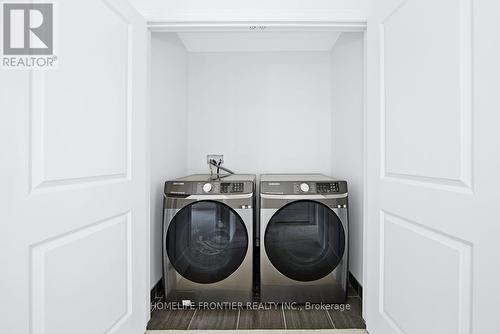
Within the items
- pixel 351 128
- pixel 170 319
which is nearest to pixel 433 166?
pixel 351 128

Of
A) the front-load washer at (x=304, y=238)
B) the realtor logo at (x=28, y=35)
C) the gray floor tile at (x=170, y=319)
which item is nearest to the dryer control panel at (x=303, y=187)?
the front-load washer at (x=304, y=238)

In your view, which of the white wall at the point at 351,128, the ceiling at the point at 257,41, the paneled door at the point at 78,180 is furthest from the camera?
the ceiling at the point at 257,41

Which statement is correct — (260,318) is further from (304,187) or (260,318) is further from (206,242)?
(304,187)

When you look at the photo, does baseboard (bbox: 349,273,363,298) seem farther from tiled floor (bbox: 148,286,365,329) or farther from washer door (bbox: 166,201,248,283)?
washer door (bbox: 166,201,248,283)

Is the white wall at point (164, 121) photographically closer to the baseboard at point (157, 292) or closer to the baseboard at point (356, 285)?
the baseboard at point (157, 292)

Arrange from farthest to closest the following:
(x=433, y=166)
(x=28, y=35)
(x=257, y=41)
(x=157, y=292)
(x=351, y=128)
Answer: (x=257, y=41) → (x=351, y=128) → (x=157, y=292) → (x=433, y=166) → (x=28, y=35)

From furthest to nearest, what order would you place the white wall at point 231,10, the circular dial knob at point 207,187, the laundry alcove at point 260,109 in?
the laundry alcove at point 260,109, the circular dial knob at point 207,187, the white wall at point 231,10

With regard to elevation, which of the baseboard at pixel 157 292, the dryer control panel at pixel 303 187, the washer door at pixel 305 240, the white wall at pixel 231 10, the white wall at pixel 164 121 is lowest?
the baseboard at pixel 157 292

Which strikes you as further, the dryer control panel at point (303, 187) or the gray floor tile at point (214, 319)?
the dryer control panel at point (303, 187)

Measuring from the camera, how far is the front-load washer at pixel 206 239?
2.01 meters

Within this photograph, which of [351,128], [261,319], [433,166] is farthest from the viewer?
[351,128]

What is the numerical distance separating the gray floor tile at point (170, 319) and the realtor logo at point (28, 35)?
159 centimetres

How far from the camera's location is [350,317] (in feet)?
6.37

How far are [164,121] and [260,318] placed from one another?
155 centimetres
